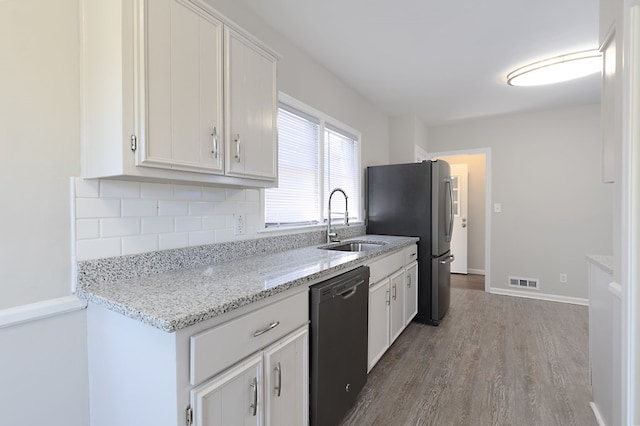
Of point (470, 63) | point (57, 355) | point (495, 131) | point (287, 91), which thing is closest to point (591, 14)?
point (470, 63)

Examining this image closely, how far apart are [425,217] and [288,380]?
243 centimetres

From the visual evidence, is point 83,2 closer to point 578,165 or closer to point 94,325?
point 94,325

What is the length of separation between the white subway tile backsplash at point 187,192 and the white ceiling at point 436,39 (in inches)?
49.9

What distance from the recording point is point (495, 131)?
14.9ft

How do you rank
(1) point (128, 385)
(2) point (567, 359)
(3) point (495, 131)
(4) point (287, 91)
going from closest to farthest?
(1) point (128, 385), (4) point (287, 91), (2) point (567, 359), (3) point (495, 131)

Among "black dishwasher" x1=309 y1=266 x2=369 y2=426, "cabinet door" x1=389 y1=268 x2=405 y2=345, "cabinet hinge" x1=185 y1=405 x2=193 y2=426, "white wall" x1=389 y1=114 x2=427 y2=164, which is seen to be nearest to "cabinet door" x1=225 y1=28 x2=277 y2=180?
"black dishwasher" x1=309 y1=266 x2=369 y2=426

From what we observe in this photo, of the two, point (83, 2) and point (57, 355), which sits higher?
point (83, 2)

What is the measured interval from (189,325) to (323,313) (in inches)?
30.4

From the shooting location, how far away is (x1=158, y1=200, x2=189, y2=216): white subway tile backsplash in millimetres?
1565

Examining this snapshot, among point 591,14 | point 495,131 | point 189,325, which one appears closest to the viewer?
point 189,325

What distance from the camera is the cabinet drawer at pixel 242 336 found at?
38.6 inches

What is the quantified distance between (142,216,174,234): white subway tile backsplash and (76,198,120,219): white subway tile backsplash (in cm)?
13

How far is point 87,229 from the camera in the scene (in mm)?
1295

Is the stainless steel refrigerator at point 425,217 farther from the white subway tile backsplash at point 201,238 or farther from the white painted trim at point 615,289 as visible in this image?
the white subway tile backsplash at point 201,238
